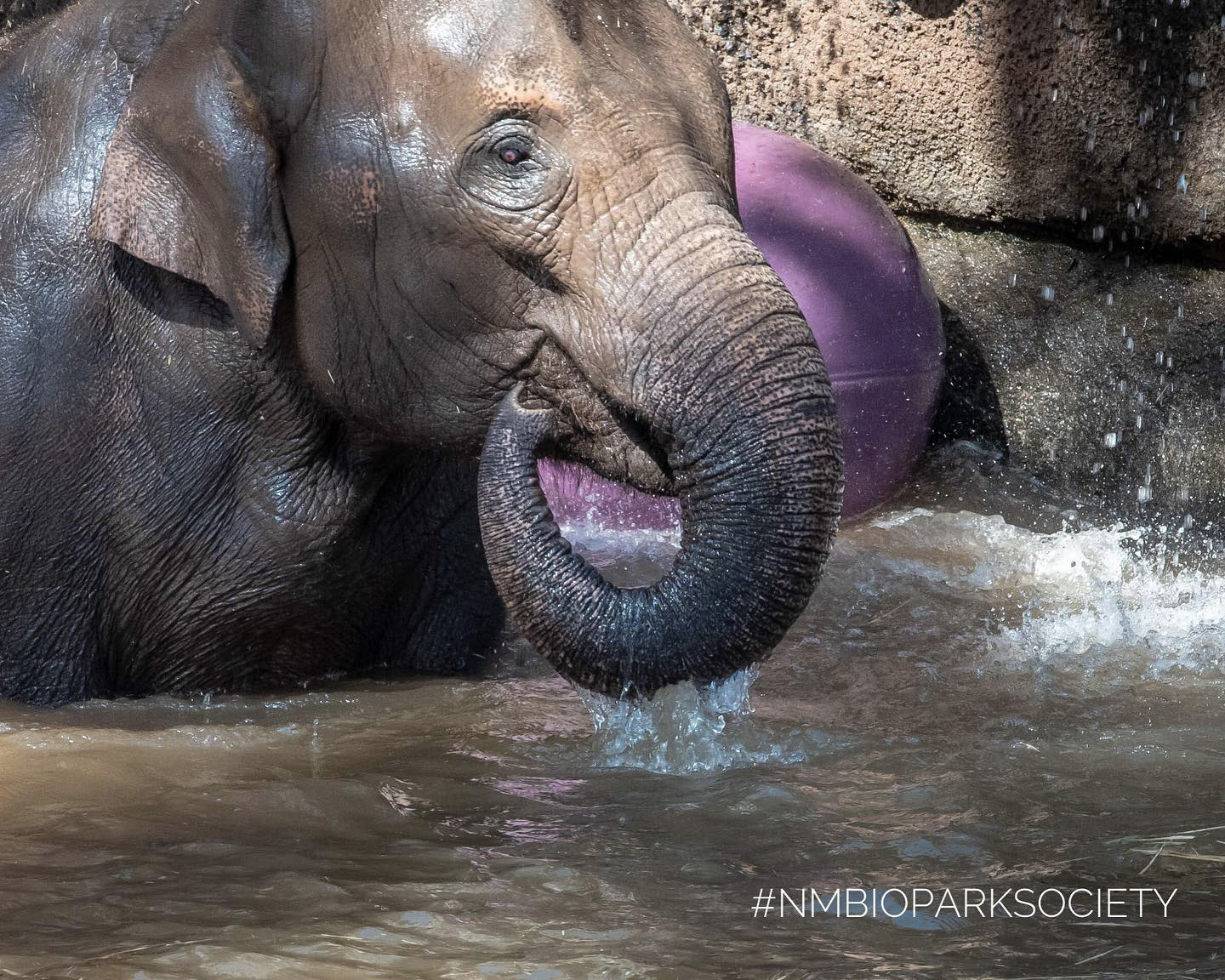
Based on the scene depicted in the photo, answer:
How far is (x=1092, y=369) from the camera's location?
690cm

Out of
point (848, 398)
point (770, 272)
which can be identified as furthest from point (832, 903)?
point (848, 398)

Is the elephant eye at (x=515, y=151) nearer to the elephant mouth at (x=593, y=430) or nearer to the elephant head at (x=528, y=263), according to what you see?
the elephant head at (x=528, y=263)

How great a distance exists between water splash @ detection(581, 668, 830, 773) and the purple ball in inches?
85.1

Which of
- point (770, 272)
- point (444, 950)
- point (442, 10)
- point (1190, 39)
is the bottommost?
point (444, 950)

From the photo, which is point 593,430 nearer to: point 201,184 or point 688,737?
point 688,737

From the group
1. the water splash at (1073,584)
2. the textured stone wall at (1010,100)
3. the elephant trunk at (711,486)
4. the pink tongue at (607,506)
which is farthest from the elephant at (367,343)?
the textured stone wall at (1010,100)

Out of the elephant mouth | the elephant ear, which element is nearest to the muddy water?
Answer: the elephant mouth

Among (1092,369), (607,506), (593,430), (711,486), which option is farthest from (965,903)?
(1092,369)

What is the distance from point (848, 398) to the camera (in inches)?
247

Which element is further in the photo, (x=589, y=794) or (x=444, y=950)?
(x=589, y=794)

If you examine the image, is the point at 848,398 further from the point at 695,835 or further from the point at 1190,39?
the point at 695,835

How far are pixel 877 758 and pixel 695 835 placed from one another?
0.62 metres

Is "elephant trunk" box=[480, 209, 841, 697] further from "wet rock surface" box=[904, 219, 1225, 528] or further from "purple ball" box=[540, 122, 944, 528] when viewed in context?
"wet rock surface" box=[904, 219, 1225, 528]

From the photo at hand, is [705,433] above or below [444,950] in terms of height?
above
